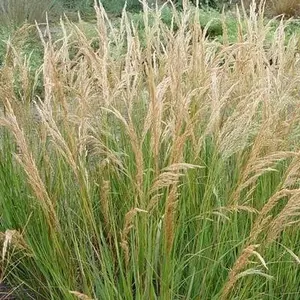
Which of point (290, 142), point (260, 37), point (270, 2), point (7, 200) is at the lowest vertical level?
point (270, 2)

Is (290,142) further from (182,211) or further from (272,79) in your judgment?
(182,211)

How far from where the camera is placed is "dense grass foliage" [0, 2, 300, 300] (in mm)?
1993

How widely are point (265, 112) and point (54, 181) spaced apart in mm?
861

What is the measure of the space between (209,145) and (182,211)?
37 cm

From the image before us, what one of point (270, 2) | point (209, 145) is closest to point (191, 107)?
point (209, 145)

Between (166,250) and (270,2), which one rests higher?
(166,250)

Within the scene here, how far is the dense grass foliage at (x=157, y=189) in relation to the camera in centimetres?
199

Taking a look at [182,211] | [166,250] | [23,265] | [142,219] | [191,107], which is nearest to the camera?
[166,250]

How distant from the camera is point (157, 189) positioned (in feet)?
6.18

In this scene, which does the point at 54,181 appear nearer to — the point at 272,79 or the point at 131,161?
the point at 131,161

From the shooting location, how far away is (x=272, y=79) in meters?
2.42

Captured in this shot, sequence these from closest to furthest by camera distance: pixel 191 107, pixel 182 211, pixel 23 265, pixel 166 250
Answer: pixel 166 250
pixel 182 211
pixel 191 107
pixel 23 265

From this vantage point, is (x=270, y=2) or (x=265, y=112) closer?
(x=265, y=112)

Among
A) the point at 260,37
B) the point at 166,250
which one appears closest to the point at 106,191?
the point at 166,250
